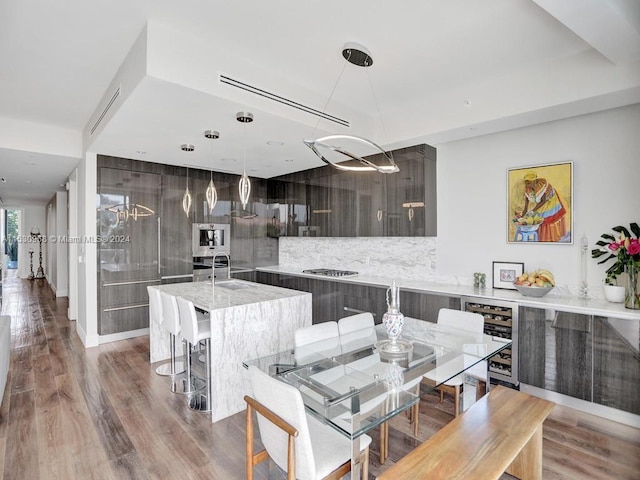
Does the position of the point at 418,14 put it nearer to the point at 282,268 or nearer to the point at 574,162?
the point at 574,162

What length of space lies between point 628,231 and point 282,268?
15.3ft

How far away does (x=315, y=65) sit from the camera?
2.88 m

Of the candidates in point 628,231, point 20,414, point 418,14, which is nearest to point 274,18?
point 418,14

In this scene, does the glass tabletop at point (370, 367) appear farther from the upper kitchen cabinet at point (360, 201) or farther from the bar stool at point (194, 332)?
the upper kitchen cabinet at point (360, 201)

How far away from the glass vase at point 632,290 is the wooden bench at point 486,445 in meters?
1.34

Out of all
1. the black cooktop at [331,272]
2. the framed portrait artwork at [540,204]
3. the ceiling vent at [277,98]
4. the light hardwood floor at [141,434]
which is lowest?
the light hardwood floor at [141,434]

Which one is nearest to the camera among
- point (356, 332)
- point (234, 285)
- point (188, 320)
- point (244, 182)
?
point (356, 332)

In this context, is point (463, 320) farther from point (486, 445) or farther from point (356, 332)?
point (486, 445)

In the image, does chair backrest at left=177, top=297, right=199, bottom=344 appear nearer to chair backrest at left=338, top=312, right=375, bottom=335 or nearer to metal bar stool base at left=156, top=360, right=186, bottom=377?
metal bar stool base at left=156, top=360, right=186, bottom=377

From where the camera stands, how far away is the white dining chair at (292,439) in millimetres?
1468

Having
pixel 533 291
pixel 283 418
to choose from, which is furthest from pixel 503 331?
pixel 283 418

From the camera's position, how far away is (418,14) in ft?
7.43

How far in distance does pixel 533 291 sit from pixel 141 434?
356cm

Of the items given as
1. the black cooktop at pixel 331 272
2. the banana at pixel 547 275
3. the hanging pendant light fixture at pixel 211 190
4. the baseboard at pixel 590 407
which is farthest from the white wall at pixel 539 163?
the hanging pendant light fixture at pixel 211 190
